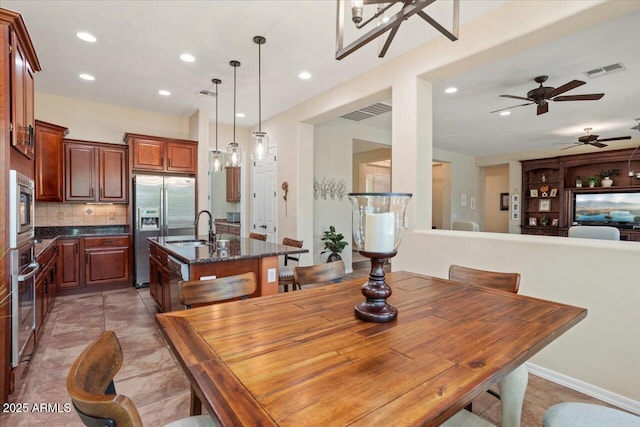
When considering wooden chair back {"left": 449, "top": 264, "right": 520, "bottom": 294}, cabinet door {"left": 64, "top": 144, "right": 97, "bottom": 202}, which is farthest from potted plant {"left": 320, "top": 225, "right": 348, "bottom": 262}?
cabinet door {"left": 64, "top": 144, "right": 97, "bottom": 202}

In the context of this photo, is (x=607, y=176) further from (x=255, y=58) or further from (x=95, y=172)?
(x=95, y=172)

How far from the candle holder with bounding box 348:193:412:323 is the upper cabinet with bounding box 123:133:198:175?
4.69 m

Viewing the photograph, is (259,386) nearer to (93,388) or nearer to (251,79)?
(93,388)

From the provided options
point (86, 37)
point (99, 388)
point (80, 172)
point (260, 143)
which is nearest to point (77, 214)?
point (80, 172)

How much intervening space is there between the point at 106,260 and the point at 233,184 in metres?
3.49

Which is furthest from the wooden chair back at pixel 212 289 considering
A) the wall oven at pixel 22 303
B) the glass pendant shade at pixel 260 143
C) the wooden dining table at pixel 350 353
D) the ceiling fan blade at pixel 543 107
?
the ceiling fan blade at pixel 543 107

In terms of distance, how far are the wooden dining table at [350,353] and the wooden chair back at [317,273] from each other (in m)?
0.40

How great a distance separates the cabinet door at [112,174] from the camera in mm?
4902

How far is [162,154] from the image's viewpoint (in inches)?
204

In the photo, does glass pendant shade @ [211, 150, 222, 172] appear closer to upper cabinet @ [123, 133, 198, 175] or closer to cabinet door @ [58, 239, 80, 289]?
upper cabinet @ [123, 133, 198, 175]

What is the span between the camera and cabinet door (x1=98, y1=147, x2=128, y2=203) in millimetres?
4902

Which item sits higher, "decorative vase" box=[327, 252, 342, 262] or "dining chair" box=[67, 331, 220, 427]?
"dining chair" box=[67, 331, 220, 427]

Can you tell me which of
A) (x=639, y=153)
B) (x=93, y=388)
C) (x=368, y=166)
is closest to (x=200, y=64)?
(x=93, y=388)

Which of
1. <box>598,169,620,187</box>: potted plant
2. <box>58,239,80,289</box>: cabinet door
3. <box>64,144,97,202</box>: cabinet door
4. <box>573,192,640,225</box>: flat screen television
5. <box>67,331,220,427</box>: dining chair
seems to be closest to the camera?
<box>67,331,220,427</box>: dining chair
